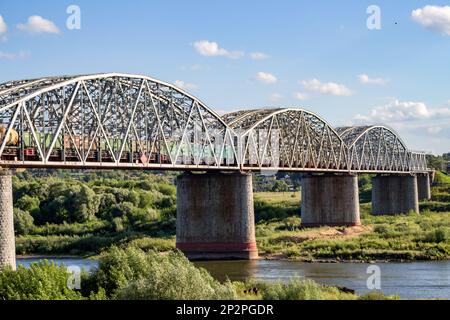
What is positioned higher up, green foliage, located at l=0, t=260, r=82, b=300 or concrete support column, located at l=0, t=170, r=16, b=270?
concrete support column, located at l=0, t=170, r=16, b=270

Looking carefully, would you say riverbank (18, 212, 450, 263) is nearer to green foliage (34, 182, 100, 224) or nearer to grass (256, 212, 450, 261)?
grass (256, 212, 450, 261)

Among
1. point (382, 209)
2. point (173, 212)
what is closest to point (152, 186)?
point (173, 212)

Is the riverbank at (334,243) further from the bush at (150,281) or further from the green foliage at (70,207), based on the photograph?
the bush at (150,281)

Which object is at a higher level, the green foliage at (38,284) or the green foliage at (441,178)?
the green foliage at (441,178)

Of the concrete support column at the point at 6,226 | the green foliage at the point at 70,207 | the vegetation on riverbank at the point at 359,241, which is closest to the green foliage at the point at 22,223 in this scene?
the green foliage at the point at 70,207

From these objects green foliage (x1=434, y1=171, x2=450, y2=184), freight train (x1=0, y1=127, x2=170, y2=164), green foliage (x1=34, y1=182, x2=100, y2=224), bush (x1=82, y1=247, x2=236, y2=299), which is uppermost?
freight train (x1=0, y1=127, x2=170, y2=164)

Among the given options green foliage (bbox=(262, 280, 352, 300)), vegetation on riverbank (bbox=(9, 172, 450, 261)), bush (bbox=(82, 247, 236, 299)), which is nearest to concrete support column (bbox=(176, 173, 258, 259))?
vegetation on riverbank (bbox=(9, 172, 450, 261))
